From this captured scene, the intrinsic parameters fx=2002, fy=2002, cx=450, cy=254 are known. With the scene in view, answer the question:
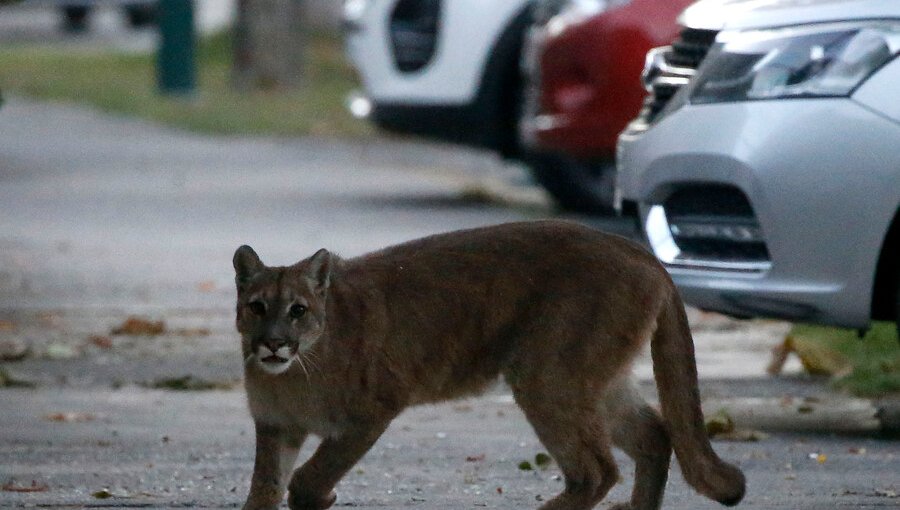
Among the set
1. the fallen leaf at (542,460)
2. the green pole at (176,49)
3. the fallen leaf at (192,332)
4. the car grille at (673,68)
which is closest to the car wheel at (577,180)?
the fallen leaf at (192,332)

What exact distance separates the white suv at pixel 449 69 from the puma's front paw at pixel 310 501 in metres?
7.94

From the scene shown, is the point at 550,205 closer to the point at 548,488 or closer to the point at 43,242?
the point at 43,242

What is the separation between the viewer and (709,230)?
6926 millimetres

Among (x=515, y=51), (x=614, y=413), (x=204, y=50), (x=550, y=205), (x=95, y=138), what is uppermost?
(x=614, y=413)

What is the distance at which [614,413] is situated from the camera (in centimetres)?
553

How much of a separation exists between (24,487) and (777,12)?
3.00 metres

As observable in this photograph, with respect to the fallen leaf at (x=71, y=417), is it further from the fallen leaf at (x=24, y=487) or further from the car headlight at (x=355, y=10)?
the car headlight at (x=355, y=10)

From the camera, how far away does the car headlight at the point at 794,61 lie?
654 cm

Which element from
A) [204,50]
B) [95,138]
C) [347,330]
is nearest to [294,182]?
Result: [95,138]

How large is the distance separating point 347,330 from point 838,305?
6.62ft

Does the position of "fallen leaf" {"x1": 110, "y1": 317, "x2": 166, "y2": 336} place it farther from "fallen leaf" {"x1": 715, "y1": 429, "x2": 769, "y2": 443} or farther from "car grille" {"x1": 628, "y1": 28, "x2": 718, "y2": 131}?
"fallen leaf" {"x1": 715, "y1": 429, "x2": 769, "y2": 443}

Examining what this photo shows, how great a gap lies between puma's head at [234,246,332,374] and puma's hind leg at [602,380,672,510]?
0.86m

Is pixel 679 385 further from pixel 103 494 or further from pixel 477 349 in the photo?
pixel 103 494

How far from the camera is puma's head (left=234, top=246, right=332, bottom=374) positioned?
16.5ft
